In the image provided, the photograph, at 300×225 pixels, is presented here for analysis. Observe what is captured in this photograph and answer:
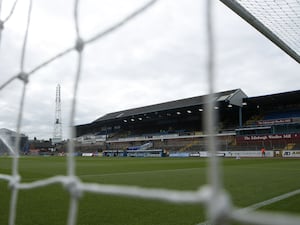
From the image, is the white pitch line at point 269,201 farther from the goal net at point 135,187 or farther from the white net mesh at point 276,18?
the goal net at point 135,187

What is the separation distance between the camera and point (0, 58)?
2.57 m

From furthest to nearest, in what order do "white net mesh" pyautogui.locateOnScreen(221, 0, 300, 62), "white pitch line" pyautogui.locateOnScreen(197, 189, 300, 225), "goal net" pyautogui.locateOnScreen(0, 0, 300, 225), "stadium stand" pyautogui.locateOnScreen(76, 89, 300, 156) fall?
1. "stadium stand" pyautogui.locateOnScreen(76, 89, 300, 156)
2. "white pitch line" pyautogui.locateOnScreen(197, 189, 300, 225)
3. "white net mesh" pyautogui.locateOnScreen(221, 0, 300, 62)
4. "goal net" pyautogui.locateOnScreen(0, 0, 300, 225)

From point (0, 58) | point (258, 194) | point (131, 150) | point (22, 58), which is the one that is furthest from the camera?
point (131, 150)

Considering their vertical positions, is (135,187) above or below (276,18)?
below

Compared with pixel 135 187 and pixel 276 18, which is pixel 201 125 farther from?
pixel 135 187

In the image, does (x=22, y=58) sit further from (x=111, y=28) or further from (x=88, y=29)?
(x=111, y=28)

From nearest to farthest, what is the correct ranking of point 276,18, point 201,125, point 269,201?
1. point 276,18
2. point 269,201
3. point 201,125

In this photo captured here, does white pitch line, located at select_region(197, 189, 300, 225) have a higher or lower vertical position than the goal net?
lower

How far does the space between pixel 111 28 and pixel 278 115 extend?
35043mm

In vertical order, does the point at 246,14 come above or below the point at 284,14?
below

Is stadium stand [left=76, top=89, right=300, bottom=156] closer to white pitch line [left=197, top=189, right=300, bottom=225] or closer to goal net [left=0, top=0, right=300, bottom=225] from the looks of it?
white pitch line [left=197, top=189, right=300, bottom=225]

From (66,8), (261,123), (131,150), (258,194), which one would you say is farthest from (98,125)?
(66,8)

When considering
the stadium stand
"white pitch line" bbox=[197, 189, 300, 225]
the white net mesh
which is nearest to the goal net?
the white net mesh

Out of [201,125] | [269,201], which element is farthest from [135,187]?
[201,125]
